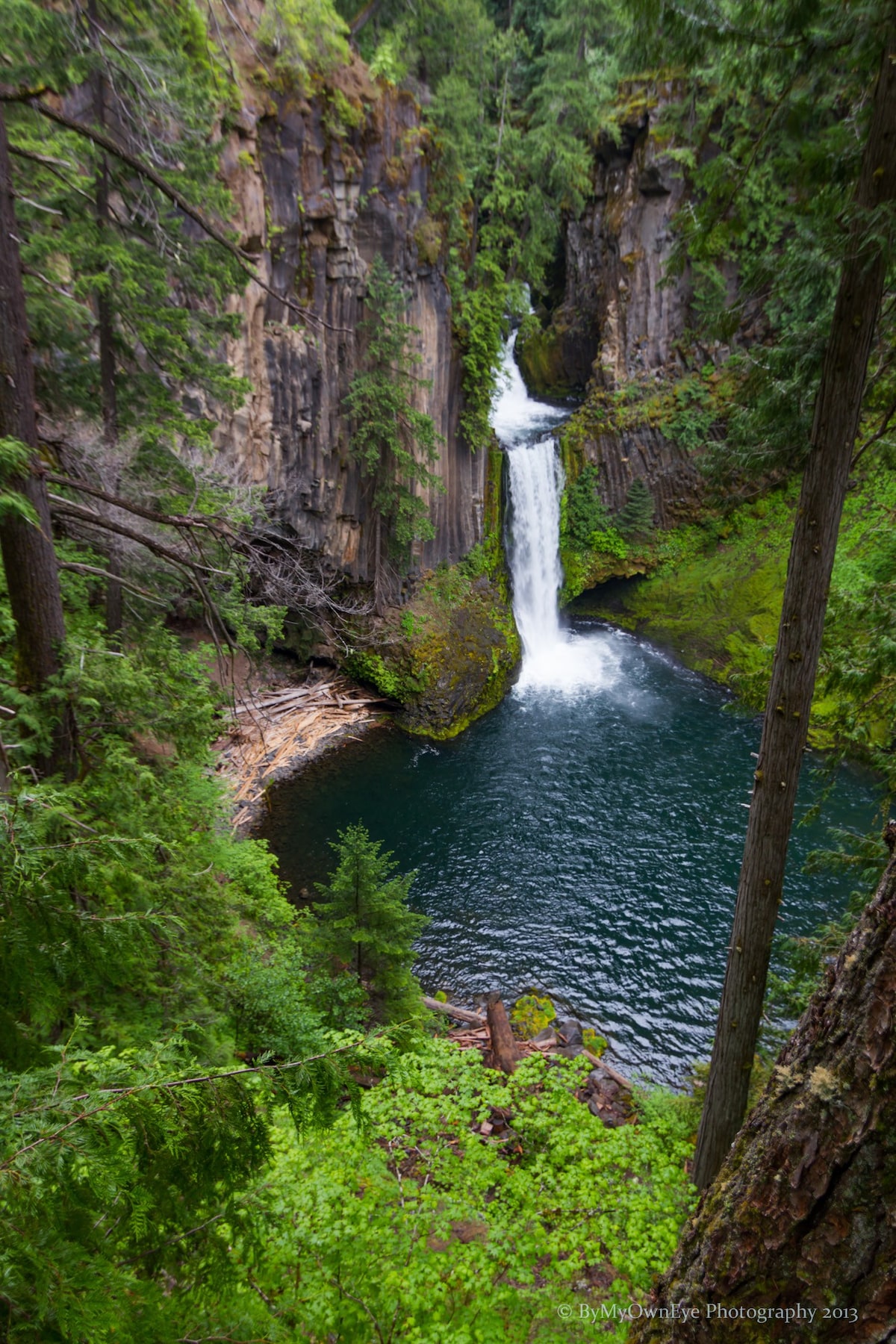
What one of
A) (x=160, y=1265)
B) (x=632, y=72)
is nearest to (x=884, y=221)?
(x=632, y=72)

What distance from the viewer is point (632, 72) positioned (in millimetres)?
3830

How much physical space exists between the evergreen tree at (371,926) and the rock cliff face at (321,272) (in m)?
10.3

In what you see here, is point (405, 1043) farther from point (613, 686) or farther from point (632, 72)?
point (613, 686)

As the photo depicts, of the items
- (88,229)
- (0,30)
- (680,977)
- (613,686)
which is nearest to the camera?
(0,30)

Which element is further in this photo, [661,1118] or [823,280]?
[661,1118]

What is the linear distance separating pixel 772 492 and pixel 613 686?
10.1 m

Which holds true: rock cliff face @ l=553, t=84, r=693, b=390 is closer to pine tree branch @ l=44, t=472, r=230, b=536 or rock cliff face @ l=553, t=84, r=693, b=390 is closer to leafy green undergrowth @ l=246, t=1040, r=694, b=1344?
pine tree branch @ l=44, t=472, r=230, b=536

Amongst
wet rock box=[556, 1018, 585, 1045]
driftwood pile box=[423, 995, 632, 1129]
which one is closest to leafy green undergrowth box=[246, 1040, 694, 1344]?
driftwood pile box=[423, 995, 632, 1129]

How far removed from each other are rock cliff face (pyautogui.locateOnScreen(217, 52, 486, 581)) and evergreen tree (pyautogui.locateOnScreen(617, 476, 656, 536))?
9525mm

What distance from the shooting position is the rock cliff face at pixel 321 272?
518 inches

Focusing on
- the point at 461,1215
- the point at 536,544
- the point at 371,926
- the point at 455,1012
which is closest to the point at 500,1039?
the point at 455,1012

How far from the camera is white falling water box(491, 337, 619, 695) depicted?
21.0 metres

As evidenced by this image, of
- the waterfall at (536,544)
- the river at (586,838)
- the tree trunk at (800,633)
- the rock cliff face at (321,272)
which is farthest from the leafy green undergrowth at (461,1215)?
the waterfall at (536,544)

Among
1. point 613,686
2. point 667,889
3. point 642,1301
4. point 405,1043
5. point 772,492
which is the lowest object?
point 642,1301
